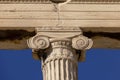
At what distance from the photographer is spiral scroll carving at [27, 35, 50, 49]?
33.7 m

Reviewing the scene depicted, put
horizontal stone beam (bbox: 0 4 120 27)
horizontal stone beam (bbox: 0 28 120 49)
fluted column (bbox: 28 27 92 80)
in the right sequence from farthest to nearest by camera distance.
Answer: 1. horizontal stone beam (bbox: 0 28 120 49)
2. horizontal stone beam (bbox: 0 4 120 27)
3. fluted column (bbox: 28 27 92 80)

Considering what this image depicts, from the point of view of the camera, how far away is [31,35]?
34.6 m

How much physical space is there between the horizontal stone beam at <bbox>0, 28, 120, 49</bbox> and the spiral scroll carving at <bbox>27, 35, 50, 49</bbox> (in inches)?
23.5

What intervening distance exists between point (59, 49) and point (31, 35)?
1.67m

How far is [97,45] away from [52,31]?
8.53 ft

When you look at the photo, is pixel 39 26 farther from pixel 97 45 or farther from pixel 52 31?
pixel 97 45

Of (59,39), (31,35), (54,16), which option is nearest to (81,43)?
(59,39)

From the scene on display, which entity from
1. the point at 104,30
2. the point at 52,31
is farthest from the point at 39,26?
the point at 104,30

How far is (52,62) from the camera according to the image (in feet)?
109

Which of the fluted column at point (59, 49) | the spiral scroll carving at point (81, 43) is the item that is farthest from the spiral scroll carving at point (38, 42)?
the spiral scroll carving at point (81, 43)

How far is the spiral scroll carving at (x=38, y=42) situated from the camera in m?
33.7

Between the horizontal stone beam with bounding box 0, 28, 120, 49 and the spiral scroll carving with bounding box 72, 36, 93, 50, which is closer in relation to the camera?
the spiral scroll carving with bounding box 72, 36, 93, 50

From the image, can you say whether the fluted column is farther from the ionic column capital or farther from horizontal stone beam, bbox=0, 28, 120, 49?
horizontal stone beam, bbox=0, 28, 120, 49

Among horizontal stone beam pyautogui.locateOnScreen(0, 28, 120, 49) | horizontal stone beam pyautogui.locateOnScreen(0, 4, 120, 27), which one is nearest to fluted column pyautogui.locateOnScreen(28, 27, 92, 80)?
horizontal stone beam pyautogui.locateOnScreen(0, 4, 120, 27)
